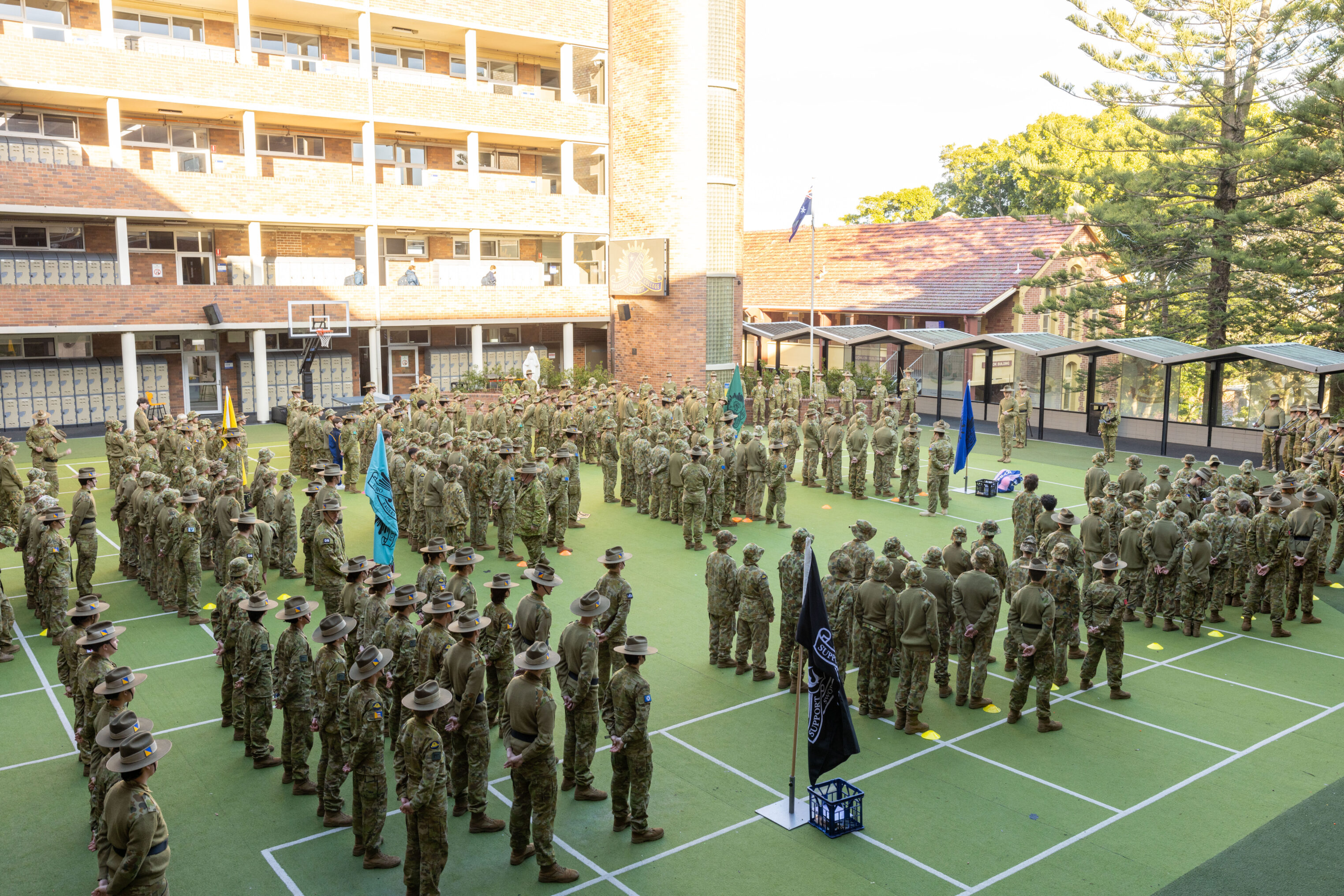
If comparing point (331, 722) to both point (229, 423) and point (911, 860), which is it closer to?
point (911, 860)

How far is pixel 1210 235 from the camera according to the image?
31844mm

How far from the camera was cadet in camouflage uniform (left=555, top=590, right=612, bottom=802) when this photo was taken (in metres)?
9.05

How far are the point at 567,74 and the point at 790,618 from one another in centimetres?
2954

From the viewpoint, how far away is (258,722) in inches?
393

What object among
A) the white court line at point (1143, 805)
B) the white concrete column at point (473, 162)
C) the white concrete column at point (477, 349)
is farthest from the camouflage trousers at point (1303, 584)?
the white concrete column at point (473, 162)

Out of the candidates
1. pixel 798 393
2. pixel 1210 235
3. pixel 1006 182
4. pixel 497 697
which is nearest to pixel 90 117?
pixel 798 393

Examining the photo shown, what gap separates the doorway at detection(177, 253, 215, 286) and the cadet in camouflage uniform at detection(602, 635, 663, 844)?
2897cm

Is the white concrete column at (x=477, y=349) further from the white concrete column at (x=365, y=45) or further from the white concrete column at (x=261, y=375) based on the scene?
the white concrete column at (x=365, y=45)

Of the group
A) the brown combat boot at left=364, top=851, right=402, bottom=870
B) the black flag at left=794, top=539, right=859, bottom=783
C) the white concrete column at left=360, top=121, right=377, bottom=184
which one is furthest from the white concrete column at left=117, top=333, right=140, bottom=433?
the black flag at left=794, top=539, right=859, bottom=783

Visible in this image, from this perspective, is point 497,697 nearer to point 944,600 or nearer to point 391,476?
point 944,600

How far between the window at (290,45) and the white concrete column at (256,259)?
557cm

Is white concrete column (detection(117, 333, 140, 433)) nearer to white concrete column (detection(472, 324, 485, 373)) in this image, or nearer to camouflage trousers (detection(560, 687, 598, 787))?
white concrete column (detection(472, 324, 485, 373))

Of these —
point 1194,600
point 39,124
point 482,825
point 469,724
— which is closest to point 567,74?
point 39,124

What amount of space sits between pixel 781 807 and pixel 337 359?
97.6ft
